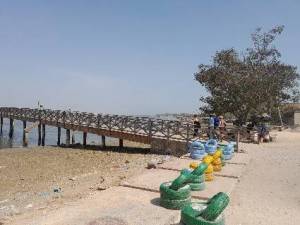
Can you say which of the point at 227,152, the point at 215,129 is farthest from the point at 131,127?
the point at 227,152

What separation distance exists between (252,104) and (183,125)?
25.5 ft

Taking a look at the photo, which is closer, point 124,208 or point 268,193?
point 124,208

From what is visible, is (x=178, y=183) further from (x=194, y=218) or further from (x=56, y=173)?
(x=56, y=173)

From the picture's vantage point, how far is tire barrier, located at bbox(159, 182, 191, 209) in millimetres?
9539

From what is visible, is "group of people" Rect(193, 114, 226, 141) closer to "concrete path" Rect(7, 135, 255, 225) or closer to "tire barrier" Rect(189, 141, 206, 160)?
"tire barrier" Rect(189, 141, 206, 160)

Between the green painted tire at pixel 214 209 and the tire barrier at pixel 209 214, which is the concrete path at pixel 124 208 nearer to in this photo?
the tire barrier at pixel 209 214

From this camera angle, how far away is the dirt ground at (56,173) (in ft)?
44.4

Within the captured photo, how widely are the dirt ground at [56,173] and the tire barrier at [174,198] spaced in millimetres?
2920

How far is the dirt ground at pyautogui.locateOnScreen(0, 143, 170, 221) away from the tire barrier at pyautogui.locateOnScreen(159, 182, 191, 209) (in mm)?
2920

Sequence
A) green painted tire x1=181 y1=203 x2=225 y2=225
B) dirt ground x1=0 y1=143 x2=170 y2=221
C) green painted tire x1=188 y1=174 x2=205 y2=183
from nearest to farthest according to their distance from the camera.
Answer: green painted tire x1=181 y1=203 x2=225 y2=225
green painted tire x1=188 y1=174 x2=205 y2=183
dirt ground x1=0 y1=143 x2=170 y2=221

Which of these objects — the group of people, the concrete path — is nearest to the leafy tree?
the group of people

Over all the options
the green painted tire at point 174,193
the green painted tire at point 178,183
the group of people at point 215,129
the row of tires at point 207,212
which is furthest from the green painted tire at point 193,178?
the group of people at point 215,129

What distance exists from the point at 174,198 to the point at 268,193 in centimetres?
383

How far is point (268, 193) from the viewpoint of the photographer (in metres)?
12.2
